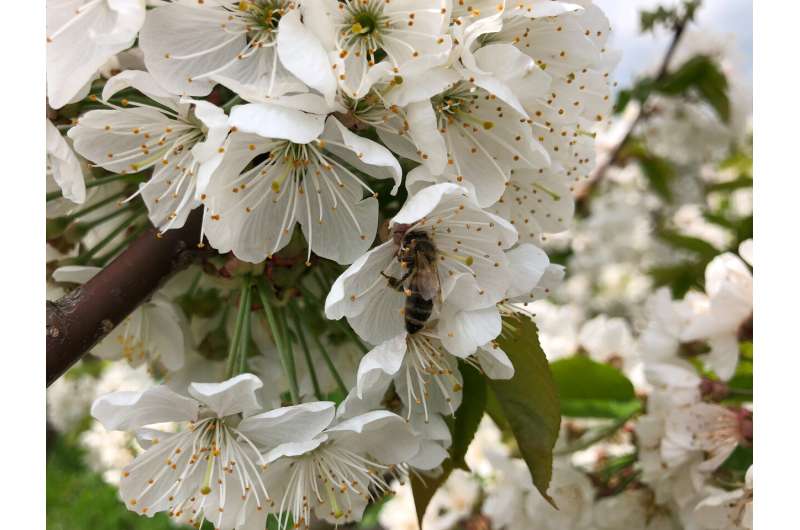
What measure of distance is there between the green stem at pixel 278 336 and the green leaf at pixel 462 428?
0.23m

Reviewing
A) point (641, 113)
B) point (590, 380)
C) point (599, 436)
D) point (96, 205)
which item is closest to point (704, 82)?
point (641, 113)

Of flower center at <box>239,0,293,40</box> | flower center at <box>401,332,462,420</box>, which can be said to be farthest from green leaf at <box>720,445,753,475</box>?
flower center at <box>239,0,293,40</box>

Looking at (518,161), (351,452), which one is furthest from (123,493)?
(518,161)

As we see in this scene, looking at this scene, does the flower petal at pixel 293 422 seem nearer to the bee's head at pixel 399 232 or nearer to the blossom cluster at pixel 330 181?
the blossom cluster at pixel 330 181

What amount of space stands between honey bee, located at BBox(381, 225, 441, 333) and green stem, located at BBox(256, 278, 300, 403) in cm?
18

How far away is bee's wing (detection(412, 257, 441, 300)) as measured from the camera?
0.94 meters

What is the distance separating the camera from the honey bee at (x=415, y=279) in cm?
94

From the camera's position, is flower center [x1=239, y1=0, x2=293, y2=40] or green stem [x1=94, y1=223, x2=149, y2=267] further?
green stem [x1=94, y1=223, x2=149, y2=267]

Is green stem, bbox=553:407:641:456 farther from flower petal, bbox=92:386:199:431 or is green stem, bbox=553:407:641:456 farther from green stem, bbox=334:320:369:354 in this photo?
flower petal, bbox=92:386:199:431

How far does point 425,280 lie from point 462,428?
0.98ft

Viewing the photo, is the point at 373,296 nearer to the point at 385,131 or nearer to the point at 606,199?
the point at 385,131

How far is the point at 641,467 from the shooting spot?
1.54 meters

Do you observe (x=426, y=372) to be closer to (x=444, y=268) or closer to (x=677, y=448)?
(x=444, y=268)

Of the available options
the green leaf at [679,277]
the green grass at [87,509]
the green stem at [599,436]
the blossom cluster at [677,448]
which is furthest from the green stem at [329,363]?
the green grass at [87,509]
